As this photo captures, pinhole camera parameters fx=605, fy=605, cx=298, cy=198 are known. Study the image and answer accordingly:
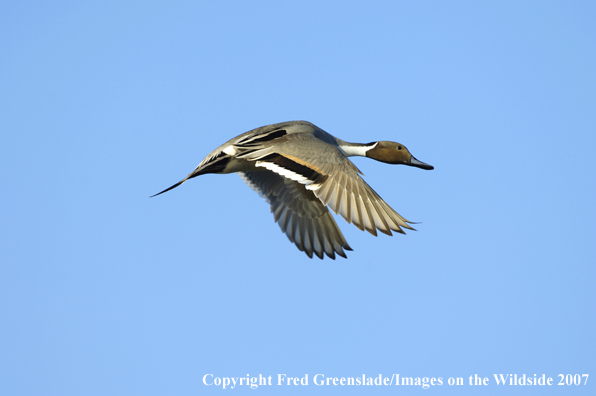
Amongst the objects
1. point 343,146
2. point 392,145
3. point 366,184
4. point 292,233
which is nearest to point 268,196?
point 292,233

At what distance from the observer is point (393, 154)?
843cm

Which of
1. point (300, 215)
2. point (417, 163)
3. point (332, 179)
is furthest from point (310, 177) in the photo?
point (417, 163)

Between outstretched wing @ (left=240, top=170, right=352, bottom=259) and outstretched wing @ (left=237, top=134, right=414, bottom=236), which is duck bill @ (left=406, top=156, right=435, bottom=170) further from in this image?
outstretched wing @ (left=237, top=134, right=414, bottom=236)

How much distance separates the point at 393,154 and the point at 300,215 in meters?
1.59

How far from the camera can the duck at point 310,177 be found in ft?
18.9

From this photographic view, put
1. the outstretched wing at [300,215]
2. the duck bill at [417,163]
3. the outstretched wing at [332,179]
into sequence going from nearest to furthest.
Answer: the outstretched wing at [332,179] → the outstretched wing at [300,215] → the duck bill at [417,163]

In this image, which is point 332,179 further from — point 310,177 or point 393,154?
point 393,154

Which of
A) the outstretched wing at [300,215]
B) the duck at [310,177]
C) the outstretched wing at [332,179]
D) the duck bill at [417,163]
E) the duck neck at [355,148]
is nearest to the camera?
the outstretched wing at [332,179]

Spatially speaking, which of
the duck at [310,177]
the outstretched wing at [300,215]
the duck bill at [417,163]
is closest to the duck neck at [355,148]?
the duck at [310,177]

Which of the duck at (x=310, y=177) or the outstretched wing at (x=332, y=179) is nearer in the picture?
the outstretched wing at (x=332, y=179)

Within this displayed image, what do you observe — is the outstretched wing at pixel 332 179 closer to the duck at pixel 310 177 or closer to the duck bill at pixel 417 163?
the duck at pixel 310 177

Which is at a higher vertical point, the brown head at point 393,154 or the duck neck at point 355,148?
the duck neck at point 355,148

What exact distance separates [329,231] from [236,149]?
5.64 ft

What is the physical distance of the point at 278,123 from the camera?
7805 millimetres
